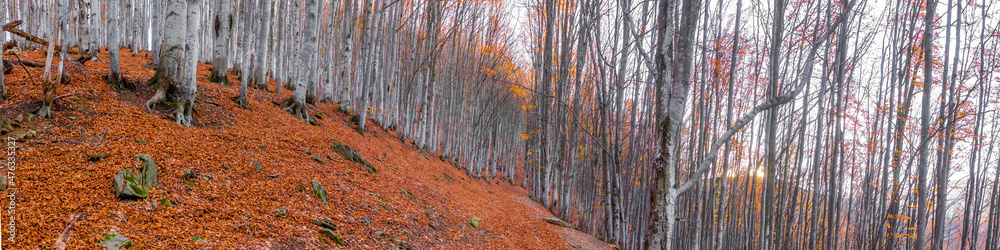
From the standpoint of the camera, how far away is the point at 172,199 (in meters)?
2.93

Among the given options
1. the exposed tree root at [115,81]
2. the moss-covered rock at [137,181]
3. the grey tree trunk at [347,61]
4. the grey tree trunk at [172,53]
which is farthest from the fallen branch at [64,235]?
the grey tree trunk at [347,61]

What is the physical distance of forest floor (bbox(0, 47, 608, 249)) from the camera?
2.44m

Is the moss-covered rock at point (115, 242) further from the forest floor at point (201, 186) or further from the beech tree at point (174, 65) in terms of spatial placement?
the beech tree at point (174, 65)

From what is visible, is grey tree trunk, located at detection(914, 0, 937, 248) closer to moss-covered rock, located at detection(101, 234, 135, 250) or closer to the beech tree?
moss-covered rock, located at detection(101, 234, 135, 250)

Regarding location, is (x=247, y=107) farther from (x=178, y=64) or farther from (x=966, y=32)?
(x=966, y=32)

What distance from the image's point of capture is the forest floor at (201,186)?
2443mm

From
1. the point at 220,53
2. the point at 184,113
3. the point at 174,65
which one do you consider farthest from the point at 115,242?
the point at 220,53

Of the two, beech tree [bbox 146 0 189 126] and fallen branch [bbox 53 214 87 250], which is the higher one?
beech tree [bbox 146 0 189 126]

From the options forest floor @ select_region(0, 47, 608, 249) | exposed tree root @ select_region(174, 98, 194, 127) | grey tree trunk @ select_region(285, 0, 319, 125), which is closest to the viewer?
forest floor @ select_region(0, 47, 608, 249)

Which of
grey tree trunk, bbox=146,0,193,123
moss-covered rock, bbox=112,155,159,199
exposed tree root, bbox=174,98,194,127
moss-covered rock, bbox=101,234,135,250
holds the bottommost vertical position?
moss-covered rock, bbox=101,234,135,250

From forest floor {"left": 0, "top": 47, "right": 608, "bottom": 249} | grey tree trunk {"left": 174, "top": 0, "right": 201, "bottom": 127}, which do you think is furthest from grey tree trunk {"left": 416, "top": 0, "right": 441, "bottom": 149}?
grey tree trunk {"left": 174, "top": 0, "right": 201, "bottom": 127}

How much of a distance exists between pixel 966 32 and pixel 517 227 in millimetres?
Result: 9762

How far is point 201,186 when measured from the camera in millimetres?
3314

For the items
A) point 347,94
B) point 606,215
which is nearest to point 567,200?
point 606,215
